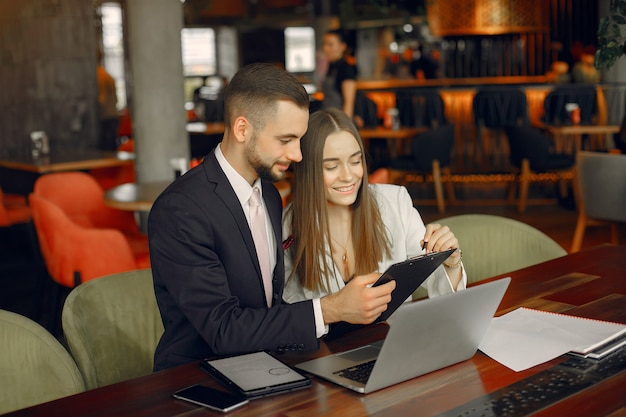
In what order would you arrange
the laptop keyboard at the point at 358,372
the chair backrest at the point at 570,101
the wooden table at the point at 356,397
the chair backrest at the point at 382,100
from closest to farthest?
the wooden table at the point at 356,397
the laptop keyboard at the point at 358,372
the chair backrest at the point at 570,101
the chair backrest at the point at 382,100

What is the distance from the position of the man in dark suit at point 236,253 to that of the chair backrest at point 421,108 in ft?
27.0

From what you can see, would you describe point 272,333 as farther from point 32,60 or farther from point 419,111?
point 419,111

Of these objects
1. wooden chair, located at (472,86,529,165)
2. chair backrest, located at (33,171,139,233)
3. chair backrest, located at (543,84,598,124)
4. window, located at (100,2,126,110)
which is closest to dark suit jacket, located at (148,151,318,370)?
chair backrest, located at (33,171,139,233)

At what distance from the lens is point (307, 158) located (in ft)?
8.04

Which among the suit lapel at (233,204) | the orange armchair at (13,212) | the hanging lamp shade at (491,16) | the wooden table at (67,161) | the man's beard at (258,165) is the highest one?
the hanging lamp shade at (491,16)

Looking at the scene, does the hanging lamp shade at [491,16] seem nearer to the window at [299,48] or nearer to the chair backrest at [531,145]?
the chair backrest at [531,145]

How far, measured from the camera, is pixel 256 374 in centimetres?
175

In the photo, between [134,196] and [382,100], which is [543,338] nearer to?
[134,196]

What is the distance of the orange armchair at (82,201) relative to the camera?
484 cm

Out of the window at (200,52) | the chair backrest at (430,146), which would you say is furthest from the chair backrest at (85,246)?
the window at (200,52)

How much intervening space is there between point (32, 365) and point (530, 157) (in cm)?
679

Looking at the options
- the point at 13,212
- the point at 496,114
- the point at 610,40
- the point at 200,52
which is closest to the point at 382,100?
the point at 496,114

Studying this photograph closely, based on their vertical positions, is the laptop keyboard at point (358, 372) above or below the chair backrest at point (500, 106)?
below

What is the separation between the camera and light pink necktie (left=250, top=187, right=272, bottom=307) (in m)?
2.17
